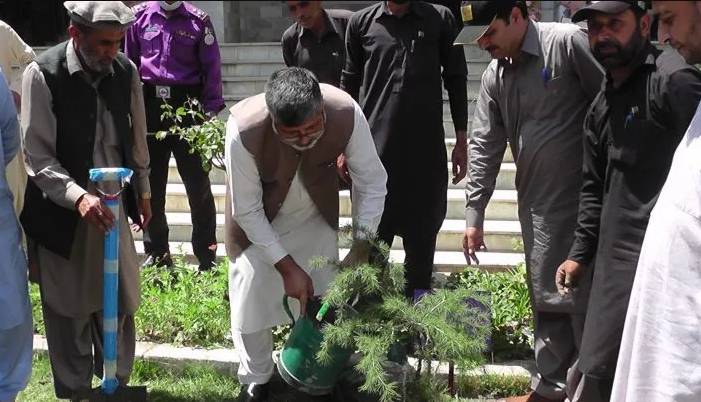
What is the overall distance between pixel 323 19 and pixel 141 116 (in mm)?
1532

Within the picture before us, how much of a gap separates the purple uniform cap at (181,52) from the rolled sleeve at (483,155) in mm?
2138

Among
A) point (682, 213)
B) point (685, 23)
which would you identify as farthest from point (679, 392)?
point (685, 23)

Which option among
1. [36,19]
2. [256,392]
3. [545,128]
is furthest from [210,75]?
[36,19]

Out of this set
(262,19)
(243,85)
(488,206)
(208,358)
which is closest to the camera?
(208,358)

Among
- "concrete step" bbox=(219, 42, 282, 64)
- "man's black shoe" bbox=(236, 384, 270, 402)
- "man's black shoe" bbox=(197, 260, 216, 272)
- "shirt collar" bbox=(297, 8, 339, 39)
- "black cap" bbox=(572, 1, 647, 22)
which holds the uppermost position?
"black cap" bbox=(572, 1, 647, 22)

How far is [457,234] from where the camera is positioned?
570 cm

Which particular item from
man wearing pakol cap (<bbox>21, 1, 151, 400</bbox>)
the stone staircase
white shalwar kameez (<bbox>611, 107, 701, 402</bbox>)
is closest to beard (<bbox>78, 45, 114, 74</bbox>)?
man wearing pakol cap (<bbox>21, 1, 151, 400</bbox>)

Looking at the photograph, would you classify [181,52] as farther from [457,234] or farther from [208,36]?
[457,234]

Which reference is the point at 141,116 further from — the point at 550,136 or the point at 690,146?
the point at 690,146

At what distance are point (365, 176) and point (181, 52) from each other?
7.73 feet

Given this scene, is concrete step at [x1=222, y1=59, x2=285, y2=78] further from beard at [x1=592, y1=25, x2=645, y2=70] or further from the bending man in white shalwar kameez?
beard at [x1=592, y1=25, x2=645, y2=70]

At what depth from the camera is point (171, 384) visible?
4.02 m

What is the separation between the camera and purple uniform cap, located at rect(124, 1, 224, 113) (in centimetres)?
512

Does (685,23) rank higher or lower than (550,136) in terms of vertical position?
higher
